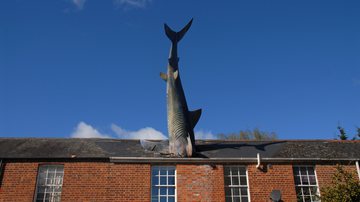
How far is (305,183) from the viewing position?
14789 millimetres

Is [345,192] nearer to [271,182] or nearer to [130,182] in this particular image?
[271,182]

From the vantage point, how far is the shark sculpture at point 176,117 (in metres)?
15.6

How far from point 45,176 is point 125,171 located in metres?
3.05

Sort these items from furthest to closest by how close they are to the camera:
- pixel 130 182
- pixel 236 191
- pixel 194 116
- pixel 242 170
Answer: pixel 194 116 < pixel 242 170 < pixel 236 191 < pixel 130 182

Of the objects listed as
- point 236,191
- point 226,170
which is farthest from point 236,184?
point 226,170

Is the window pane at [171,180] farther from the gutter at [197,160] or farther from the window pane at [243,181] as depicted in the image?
the window pane at [243,181]

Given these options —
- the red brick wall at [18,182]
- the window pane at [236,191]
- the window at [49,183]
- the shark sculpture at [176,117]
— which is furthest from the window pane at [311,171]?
the red brick wall at [18,182]

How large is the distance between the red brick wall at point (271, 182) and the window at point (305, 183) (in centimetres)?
28

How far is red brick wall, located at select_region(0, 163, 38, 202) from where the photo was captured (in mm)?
13737

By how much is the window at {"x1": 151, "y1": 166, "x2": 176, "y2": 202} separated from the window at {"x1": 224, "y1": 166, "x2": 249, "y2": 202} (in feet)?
6.72

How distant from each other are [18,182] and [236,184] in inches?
324

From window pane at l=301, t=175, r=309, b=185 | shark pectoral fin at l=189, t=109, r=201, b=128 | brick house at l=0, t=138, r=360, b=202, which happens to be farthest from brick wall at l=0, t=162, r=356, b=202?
shark pectoral fin at l=189, t=109, r=201, b=128

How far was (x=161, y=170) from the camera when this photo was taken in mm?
14773

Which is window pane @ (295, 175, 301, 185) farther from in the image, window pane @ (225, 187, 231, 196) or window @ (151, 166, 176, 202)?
window @ (151, 166, 176, 202)
